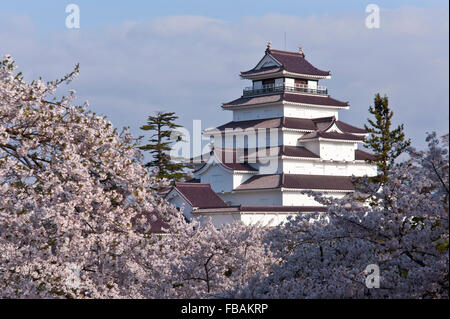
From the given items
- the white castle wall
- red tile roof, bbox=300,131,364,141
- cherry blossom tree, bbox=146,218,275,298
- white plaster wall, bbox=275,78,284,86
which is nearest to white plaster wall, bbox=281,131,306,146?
red tile roof, bbox=300,131,364,141

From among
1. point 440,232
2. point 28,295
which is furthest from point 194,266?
point 440,232

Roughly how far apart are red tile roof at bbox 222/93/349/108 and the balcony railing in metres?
0.50

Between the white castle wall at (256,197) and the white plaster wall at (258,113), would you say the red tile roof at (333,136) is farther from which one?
the white castle wall at (256,197)

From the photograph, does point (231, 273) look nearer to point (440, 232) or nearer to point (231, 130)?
point (440, 232)

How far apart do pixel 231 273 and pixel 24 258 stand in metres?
3.83

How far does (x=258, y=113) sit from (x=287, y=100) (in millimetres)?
3370

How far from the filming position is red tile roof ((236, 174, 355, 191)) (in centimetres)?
5375

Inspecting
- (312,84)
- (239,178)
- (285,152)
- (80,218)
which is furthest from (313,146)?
(80,218)

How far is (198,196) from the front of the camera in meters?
46.0

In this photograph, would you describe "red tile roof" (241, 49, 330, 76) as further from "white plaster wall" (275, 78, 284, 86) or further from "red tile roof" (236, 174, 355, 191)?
"red tile roof" (236, 174, 355, 191)

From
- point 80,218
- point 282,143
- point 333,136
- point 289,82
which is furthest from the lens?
point 289,82

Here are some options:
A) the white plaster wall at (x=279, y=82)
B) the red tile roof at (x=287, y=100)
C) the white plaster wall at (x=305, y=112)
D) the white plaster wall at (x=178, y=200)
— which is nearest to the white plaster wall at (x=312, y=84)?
the red tile roof at (x=287, y=100)

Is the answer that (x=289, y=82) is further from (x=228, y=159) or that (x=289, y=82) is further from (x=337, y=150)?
(x=228, y=159)

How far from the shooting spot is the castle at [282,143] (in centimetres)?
5512
